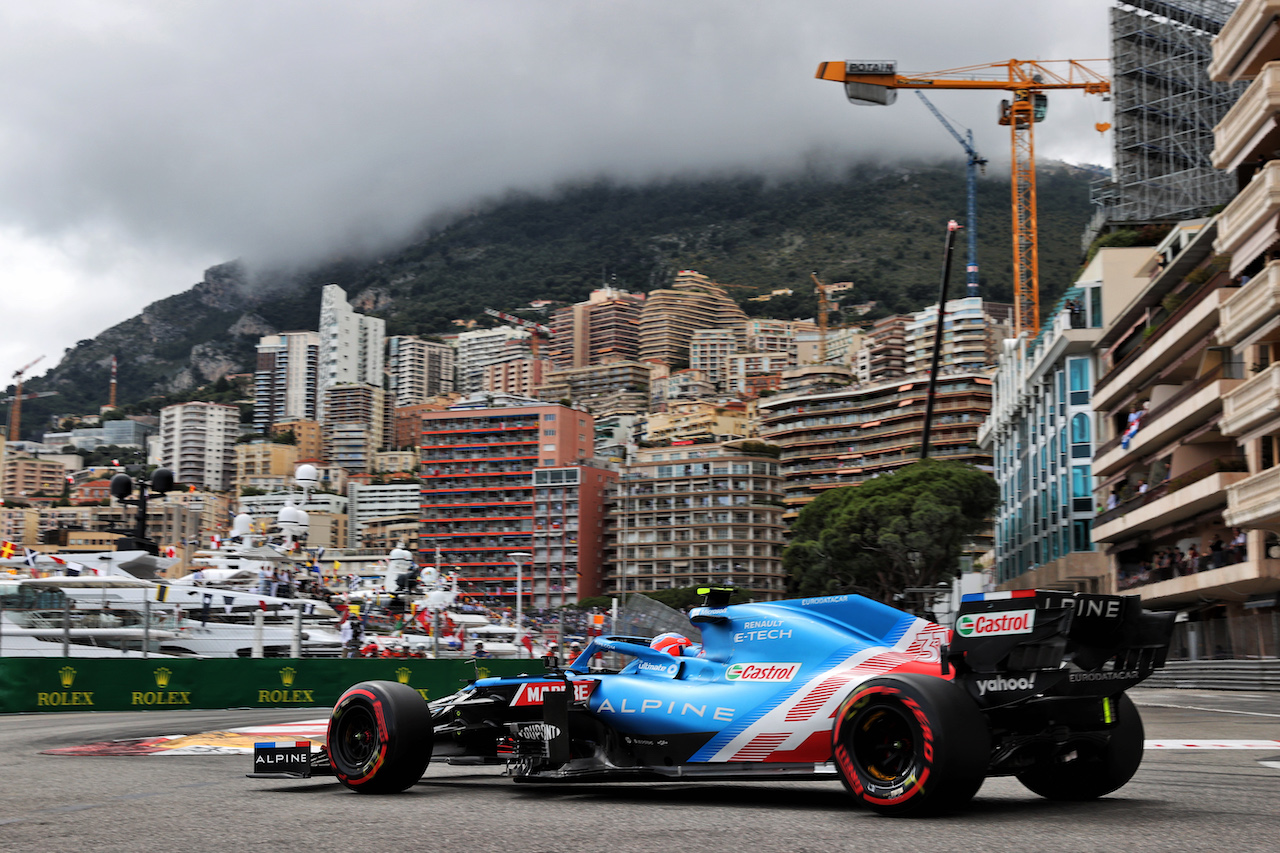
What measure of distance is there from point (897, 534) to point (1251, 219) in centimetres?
3203

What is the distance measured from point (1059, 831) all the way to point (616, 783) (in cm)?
423

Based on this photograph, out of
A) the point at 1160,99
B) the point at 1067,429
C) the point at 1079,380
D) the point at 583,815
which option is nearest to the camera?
the point at 583,815

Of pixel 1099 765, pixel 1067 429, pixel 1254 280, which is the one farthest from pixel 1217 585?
pixel 1099 765

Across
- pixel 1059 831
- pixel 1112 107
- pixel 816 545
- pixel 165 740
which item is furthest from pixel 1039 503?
pixel 1059 831

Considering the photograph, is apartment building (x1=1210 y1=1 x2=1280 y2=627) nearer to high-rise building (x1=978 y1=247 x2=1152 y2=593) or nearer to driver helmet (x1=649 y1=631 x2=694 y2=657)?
high-rise building (x1=978 y1=247 x2=1152 y2=593)

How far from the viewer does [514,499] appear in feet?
596

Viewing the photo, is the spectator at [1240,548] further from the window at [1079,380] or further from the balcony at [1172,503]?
the window at [1079,380]

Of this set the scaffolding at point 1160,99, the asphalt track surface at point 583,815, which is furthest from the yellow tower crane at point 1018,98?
the asphalt track surface at point 583,815

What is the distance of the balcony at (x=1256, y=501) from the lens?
32531mm

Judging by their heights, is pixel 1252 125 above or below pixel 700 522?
above

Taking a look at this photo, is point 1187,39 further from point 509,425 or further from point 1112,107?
point 509,425

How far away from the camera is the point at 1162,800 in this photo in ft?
26.0

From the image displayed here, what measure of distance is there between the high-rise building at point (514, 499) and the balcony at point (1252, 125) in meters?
135

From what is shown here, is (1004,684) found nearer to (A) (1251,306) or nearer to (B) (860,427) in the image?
(A) (1251,306)
